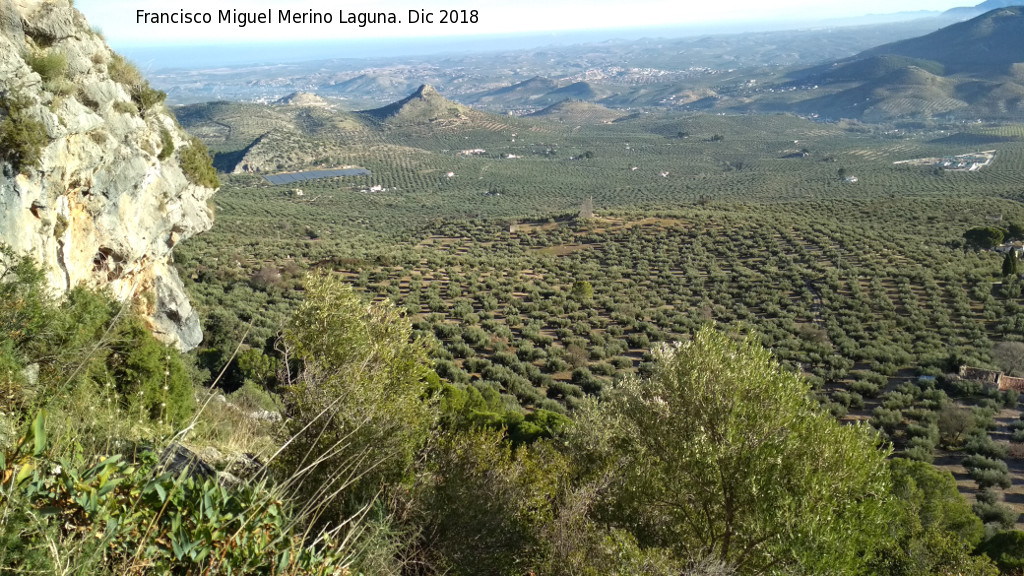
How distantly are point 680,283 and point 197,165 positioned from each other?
23.2 metres

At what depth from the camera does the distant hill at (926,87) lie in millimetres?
143000

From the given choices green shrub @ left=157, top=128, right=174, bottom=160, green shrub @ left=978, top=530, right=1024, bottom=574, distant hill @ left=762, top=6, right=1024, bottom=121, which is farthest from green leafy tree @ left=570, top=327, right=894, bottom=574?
distant hill @ left=762, top=6, right=1024, bottom=121

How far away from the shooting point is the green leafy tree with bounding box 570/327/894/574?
6.66 meters

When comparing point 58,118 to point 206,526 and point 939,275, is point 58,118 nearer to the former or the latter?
point 206,526

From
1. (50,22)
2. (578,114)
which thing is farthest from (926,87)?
(50,22)

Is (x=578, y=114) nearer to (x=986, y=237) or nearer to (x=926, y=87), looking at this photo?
(x=926, y=87)

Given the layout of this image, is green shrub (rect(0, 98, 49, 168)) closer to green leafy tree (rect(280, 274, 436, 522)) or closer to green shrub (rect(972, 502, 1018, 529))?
green leafy tree (rect(280, 274, 436, 522))

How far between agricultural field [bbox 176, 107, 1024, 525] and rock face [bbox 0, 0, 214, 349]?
3244 mm

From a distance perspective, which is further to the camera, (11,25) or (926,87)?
(926,87)

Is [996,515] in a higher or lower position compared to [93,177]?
lower

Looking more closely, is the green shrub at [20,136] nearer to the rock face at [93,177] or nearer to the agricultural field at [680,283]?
the rock face at [93,177]

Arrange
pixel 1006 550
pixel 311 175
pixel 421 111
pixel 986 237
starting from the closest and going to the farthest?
pixel 1006 550, pixel 986 237, pixel 311 175, pixel 421 111

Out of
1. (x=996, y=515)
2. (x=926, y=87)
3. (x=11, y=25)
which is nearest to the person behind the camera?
(x=11, y=25)

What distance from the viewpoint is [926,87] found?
158 metres
